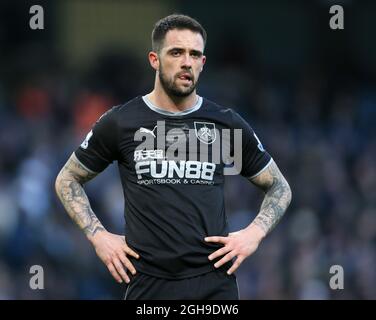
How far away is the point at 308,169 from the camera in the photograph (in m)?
13.9

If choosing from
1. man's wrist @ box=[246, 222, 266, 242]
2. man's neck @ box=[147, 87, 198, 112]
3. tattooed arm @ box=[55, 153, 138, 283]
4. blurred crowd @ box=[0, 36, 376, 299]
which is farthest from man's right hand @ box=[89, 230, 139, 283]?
blurred crowd @ box=[0, 36, 376, 299]

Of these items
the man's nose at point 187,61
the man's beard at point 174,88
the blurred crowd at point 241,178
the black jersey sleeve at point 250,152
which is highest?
the man's nose at point 187,61

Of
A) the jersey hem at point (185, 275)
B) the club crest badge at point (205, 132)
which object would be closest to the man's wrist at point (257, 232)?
the jersey hem at point (185, 275)

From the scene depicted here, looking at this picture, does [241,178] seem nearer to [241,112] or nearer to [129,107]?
[241,112]

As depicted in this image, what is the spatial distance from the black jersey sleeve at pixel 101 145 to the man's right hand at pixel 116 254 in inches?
19.3

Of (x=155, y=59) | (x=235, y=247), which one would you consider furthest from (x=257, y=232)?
(x=155, y=59)

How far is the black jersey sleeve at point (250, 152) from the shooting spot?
6703 mm

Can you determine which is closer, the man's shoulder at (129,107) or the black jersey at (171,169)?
the black jersey at (171,169)

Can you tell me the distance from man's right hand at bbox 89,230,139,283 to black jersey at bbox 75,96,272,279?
0.05 metres

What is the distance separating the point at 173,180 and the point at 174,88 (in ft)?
1.89

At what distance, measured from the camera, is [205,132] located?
261 inches

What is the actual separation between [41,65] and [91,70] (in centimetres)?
82

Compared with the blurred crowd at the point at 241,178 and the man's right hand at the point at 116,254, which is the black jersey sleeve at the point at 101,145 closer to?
the man's right hand at the point at 116,254
